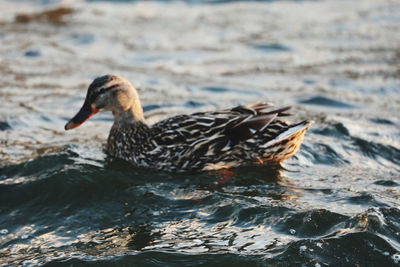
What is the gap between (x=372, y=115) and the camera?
1088 cm

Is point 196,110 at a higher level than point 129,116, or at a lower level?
lower

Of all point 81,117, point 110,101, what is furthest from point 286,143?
point 81,117

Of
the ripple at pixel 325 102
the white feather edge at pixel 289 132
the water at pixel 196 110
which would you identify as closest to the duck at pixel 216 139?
the white feather edge at pixel 289 132

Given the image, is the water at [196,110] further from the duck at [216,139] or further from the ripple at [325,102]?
the duck at [216,139]

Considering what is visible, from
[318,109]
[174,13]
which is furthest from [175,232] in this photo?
[174,13]

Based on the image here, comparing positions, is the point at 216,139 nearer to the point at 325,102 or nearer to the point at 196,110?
the point at 196,110

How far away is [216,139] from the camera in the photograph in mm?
7941

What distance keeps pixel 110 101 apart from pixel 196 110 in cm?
270

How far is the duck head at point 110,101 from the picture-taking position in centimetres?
841

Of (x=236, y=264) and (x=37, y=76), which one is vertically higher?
(x=37, y=76)

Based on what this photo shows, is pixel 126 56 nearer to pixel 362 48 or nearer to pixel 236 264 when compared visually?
pixel 362 48

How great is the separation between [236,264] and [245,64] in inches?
347

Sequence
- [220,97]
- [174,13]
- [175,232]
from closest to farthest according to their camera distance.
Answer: [175,232] → [220,97] → [174,13]

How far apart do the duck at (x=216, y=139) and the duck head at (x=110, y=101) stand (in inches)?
0.5
